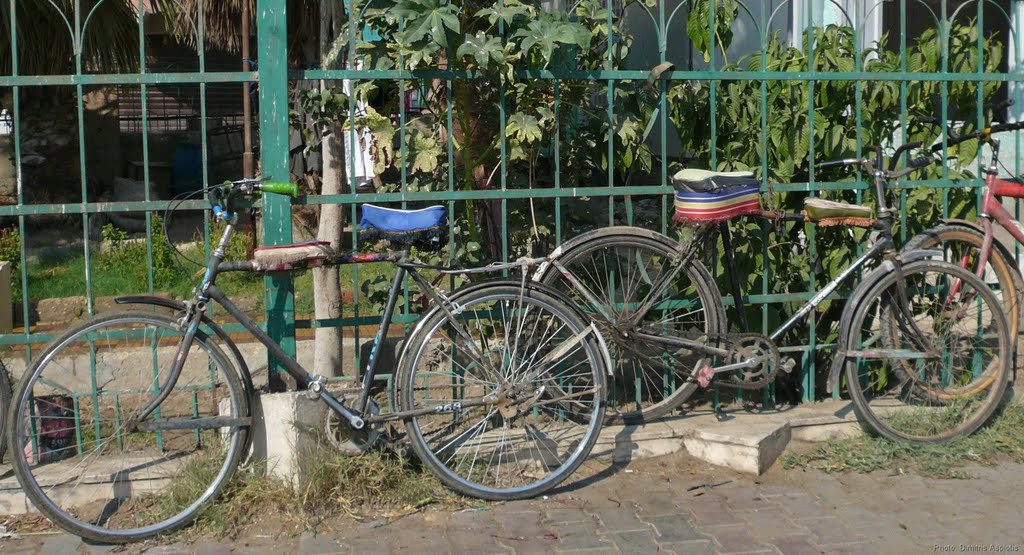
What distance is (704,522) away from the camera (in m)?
4.29

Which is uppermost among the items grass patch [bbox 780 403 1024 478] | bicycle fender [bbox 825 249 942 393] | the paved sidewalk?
bicycle fender [bbox 825 249 942 393]

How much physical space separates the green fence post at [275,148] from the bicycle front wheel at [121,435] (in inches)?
13.4

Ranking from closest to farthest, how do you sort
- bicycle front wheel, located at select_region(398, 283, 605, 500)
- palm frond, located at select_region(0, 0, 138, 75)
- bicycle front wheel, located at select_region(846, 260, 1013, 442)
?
bicycle front wheel, located at select_region(398, 283, 605, 500) → bicycle front wheel, located at select_region(846, 260, 1013, 442) → palm frond, located at select_region(0, 0, 138, 75)

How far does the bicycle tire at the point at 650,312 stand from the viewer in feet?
16.0

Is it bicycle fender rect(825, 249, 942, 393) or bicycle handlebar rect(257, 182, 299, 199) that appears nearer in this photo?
bicycle handlebar rect(257, 182, 299, 199)

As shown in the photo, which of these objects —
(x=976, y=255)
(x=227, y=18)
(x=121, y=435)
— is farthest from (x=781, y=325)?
(x=227, y=18)

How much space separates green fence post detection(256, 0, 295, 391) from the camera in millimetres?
4477

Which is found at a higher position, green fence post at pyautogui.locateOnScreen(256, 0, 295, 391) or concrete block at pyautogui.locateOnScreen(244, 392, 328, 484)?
green fence post at pyautogui.locateOnScreen(256, 0, 295, 391)

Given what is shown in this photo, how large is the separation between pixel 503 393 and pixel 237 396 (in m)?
1.09

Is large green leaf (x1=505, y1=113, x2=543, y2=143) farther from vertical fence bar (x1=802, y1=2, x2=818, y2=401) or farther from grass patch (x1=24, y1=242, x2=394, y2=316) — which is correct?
grass patch (x1=24, y1=242, x2=394, y2=316)

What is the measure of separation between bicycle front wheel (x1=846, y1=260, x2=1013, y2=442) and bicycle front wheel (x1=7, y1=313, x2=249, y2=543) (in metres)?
2.88

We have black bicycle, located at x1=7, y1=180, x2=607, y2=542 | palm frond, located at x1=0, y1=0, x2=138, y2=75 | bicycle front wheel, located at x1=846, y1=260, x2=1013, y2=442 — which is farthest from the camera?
palm frond, located at x1=0, y1=0, x2=138, y2=75

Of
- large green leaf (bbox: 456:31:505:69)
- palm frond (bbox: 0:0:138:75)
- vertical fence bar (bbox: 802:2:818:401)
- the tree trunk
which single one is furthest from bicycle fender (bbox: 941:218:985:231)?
palm frond (bbox: 0:0:138:75)

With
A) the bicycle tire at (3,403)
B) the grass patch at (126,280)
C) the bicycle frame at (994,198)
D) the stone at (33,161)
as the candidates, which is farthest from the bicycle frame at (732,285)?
the stone at (33,161)
